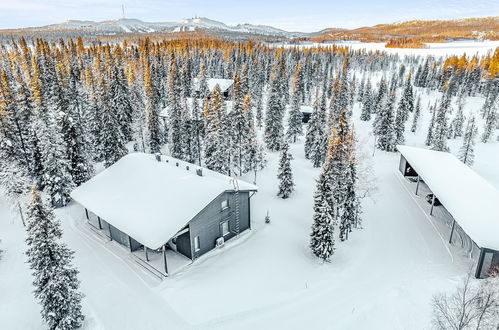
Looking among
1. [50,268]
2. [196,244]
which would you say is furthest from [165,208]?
[50,268]

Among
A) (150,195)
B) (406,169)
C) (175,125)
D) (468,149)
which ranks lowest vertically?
(406,169)

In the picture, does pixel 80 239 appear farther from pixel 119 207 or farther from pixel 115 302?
pixel 115 302

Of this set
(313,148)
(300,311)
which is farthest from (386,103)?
(300,311)

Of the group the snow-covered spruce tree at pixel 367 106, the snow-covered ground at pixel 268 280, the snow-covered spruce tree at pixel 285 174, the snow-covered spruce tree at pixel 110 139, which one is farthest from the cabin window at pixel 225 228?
the snow-covered spruce tree at pixel 367 106

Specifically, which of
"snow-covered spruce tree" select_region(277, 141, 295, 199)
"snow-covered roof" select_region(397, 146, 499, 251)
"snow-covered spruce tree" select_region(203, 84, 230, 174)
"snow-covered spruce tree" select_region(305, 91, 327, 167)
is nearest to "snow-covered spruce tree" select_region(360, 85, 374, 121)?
"snow-covered spruce tree" select_region(305, 91, 327, 167)

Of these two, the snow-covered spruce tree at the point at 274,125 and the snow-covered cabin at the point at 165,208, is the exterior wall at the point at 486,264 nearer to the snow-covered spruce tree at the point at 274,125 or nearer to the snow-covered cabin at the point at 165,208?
the snow-covered cabin at the point at 165,208

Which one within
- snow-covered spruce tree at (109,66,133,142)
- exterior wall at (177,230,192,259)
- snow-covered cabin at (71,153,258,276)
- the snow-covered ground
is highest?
snow-covered spruce tree at (109,66,133,142)

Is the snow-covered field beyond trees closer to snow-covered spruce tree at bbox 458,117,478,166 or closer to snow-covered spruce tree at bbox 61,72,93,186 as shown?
snow-covered spruce tree at bbox 61,72,93,186

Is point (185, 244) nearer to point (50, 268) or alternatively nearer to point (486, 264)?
point (50, 268)
